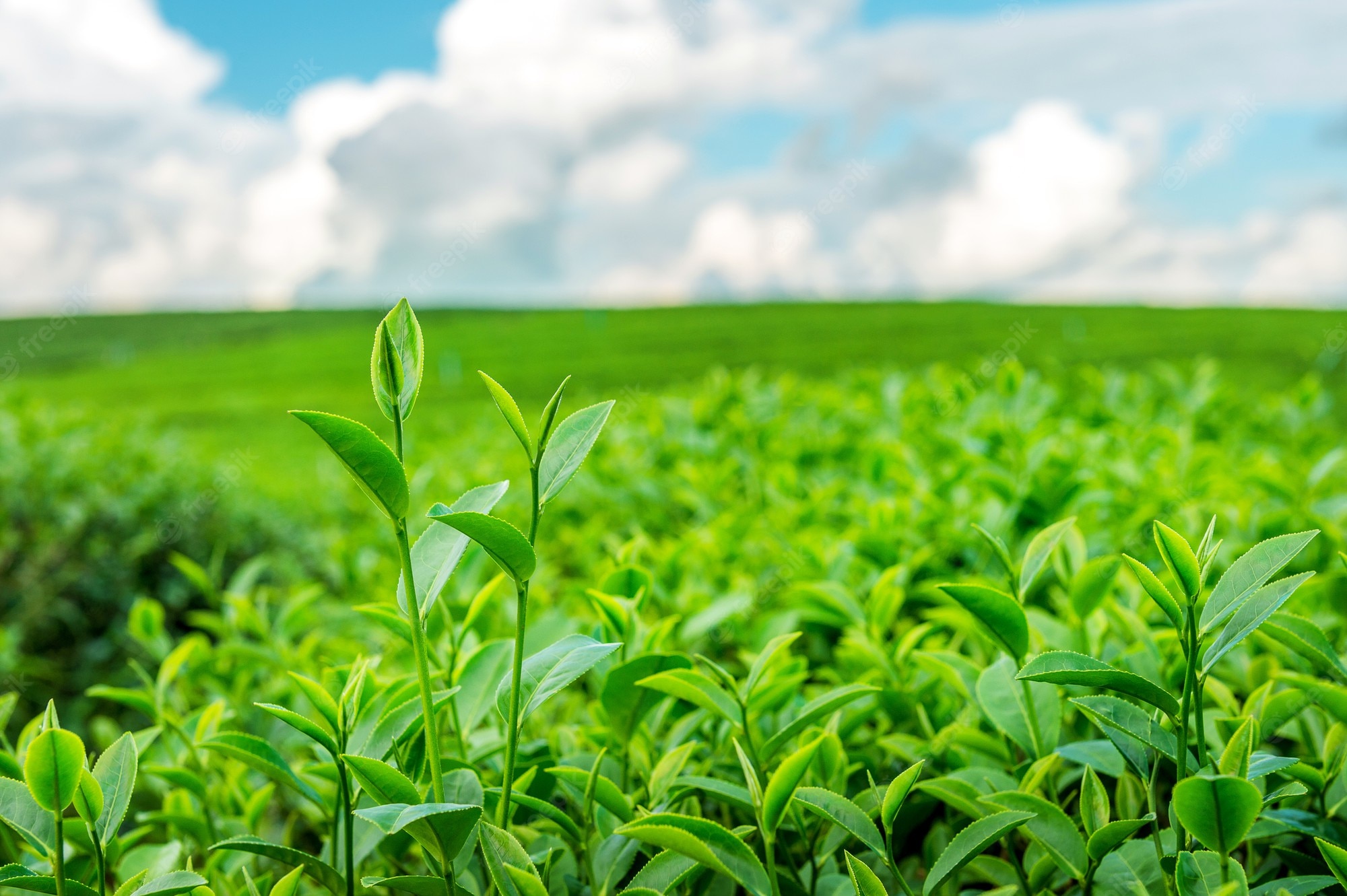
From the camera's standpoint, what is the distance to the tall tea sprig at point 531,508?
0.75 meters

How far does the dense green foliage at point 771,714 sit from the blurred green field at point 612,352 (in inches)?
432

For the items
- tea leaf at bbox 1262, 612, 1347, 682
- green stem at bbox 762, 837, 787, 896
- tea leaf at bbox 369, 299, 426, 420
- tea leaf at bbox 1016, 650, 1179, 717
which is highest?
tea leaf at bbox 369, 299, 426, 420

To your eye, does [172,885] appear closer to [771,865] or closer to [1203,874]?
[771,865]

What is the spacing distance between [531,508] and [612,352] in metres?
32.5

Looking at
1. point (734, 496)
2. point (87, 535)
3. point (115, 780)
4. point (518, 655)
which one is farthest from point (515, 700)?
point (87, 535)

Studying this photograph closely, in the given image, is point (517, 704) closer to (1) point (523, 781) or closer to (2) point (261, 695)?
(1) point (523, 781)

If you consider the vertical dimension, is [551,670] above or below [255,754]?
above

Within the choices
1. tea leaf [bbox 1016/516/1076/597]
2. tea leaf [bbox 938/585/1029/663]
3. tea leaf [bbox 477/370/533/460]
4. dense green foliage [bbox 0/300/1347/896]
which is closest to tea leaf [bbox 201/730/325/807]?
dense green foliage [bbox 0/300/1347/896]

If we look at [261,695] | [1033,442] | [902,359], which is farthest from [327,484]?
[902,359]

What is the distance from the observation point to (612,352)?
33.1m

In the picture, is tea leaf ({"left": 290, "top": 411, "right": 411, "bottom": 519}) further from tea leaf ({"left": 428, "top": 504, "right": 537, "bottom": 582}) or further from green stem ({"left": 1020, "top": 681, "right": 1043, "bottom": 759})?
green stem ({"left": 1020, "top": 681, "right": 1043, "bottom": 759})

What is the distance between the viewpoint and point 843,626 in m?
1.52

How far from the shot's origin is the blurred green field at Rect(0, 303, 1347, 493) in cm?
2184

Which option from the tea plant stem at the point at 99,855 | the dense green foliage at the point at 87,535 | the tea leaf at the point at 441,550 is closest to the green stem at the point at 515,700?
the tea leaf at the point at 441,550
